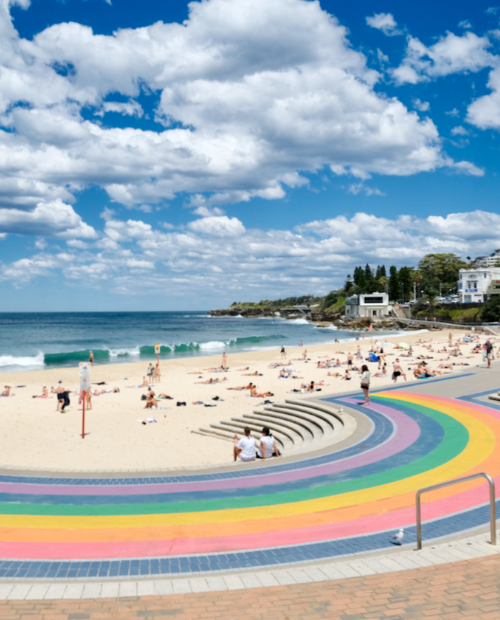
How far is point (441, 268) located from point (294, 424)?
12542cm

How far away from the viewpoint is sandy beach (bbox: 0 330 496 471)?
1478 cm

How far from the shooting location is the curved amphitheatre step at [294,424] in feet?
49.8

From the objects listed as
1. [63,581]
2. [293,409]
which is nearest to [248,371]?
[293,409]

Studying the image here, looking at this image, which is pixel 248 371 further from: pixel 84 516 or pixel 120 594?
pixel 120 594

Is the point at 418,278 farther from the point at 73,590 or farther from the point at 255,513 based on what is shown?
the point at 73,590

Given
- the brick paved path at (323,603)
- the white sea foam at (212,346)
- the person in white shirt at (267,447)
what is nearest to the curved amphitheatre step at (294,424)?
the person in white shirt at (267,447)

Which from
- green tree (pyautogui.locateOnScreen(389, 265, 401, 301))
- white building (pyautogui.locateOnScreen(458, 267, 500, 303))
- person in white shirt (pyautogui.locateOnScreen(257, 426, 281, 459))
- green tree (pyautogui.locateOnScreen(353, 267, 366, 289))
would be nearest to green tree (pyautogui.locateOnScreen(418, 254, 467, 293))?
green tree (pyautogui.locateOnScreen(389, 265, 401, 301))

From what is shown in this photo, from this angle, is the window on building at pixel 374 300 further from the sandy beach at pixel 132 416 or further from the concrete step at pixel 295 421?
the concrete step at pixel 295 421

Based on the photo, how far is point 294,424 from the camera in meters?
17.3

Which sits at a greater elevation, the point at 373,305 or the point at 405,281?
the point at 405,281

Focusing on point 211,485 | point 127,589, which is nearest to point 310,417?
point 211,485

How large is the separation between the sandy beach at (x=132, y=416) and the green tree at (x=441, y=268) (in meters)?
96.1

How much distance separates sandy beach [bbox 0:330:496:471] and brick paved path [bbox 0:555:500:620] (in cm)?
779

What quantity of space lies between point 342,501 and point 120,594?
4.48m
